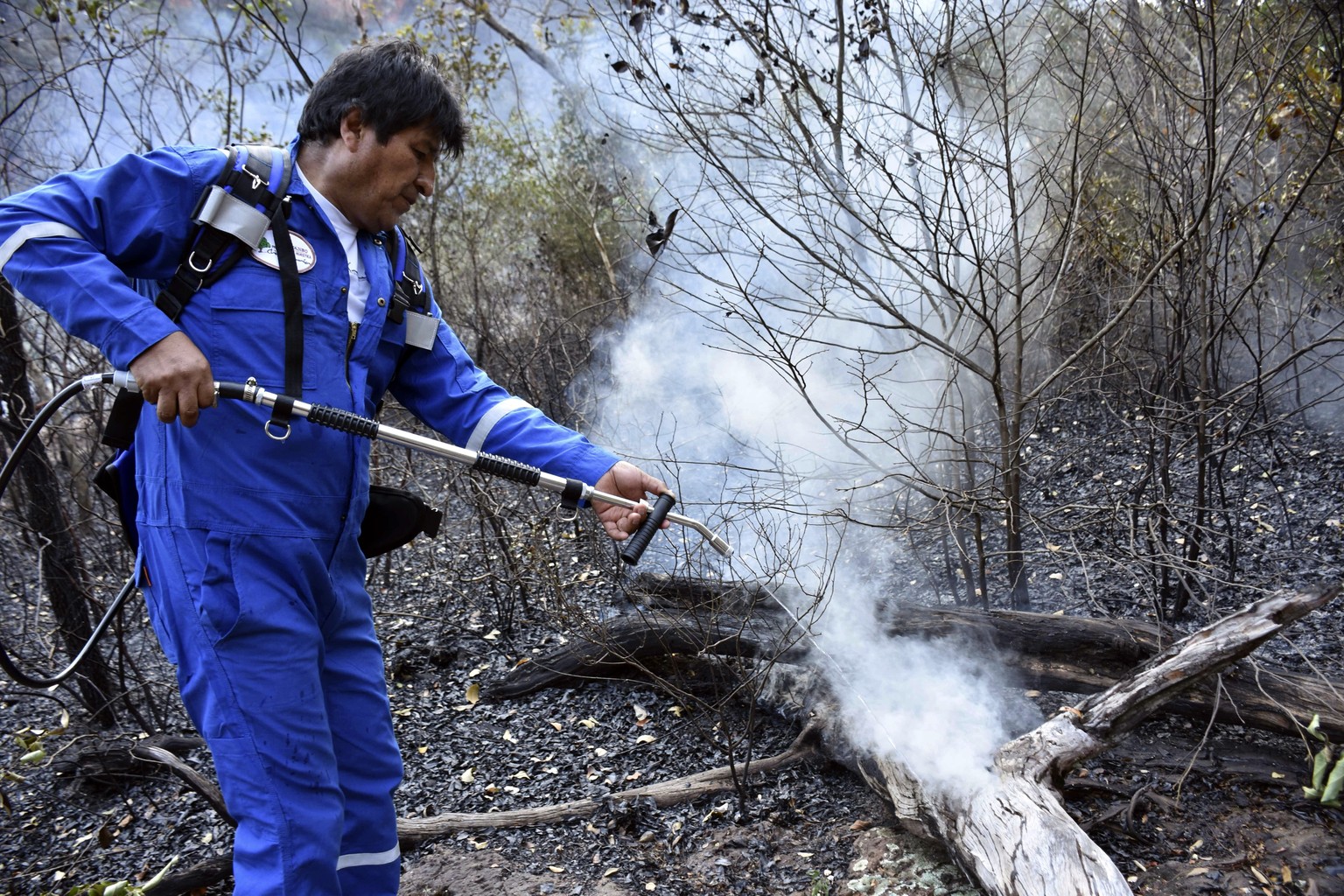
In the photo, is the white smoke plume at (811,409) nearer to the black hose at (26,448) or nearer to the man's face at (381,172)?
the man's face at (381,172)

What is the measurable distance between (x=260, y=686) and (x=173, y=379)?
71 centimetres

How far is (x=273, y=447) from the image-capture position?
7.09 ft

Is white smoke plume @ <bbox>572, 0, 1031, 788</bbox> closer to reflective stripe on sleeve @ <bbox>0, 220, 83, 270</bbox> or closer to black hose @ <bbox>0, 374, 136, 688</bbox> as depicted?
black hose @ <bbox>0, 374, 136, 688</bbox>

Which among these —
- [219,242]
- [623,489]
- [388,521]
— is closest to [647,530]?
[623,489]

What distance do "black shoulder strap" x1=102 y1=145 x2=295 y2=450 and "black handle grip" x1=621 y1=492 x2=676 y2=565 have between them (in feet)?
2.98

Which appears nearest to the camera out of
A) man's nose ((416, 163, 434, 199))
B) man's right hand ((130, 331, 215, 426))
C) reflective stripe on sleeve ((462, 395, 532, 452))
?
man's right hand ((130, 331, 215, 426))

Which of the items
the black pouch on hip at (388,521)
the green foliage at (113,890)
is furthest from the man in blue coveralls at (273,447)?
the green foliage at (113,890)

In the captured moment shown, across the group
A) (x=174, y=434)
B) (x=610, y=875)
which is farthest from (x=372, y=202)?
(x=610, y=875)

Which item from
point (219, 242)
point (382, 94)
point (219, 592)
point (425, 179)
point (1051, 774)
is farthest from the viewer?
point (1051, 774)

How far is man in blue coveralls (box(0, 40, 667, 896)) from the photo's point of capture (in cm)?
202

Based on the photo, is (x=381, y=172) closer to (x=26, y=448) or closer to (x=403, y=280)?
(x=403, y=280)

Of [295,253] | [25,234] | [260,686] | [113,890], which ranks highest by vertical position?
[295,253]

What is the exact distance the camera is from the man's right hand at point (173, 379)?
1.94 meters

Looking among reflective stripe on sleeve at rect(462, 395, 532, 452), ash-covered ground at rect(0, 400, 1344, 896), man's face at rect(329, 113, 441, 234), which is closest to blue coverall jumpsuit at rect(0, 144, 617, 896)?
man's face at rect(329, 113, 441, 234)
